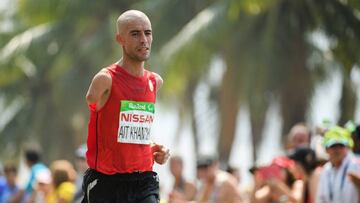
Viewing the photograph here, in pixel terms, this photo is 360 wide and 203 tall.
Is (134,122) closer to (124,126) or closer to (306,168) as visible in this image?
(124,126)

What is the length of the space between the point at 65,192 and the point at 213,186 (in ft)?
6.70

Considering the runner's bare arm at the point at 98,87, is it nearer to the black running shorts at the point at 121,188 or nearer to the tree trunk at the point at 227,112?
the black running shorts at the point at 121,188

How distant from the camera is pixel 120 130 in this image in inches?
376

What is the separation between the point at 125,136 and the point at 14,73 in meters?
24.7

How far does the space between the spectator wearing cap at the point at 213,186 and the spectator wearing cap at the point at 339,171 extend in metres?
2.29

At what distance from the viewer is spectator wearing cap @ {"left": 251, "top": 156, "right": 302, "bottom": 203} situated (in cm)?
1299

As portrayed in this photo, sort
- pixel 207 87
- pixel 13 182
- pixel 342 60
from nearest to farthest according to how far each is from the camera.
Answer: pixel 13 182
pixel 342 60
pixel 207 87

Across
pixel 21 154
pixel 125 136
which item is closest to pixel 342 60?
pixel 125 136

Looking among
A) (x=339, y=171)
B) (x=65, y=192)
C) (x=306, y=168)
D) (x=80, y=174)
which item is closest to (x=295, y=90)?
(x=80, y=174)

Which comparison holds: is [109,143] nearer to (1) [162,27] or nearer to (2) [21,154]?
(1) [162,27]

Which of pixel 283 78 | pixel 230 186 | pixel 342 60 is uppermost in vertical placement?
pixel 283 78

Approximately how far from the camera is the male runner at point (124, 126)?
955 centimetres

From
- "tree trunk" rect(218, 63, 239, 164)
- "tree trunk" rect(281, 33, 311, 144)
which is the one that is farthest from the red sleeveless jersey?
"tree trunk" rect(218, 63, 239, 164)

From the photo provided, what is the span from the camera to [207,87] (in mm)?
36688
